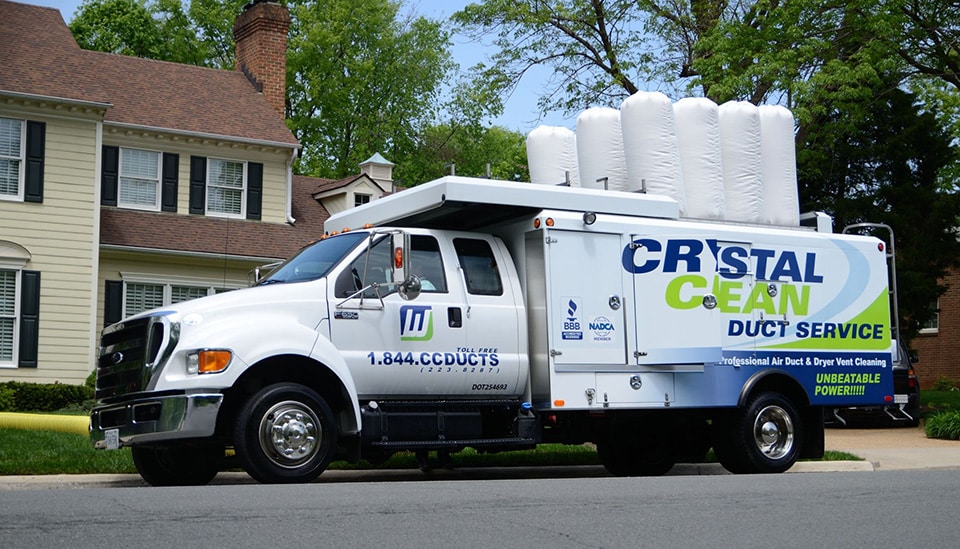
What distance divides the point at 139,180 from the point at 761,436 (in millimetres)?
18319

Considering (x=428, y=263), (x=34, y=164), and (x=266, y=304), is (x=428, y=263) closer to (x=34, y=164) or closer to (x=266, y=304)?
(x=266, y=304)

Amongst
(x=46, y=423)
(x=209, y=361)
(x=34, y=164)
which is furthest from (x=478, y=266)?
(x=34, y=164)

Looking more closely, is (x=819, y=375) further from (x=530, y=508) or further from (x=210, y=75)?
(x=210, y=75)

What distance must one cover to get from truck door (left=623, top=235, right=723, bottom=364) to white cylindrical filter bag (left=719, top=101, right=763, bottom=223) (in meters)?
1.11

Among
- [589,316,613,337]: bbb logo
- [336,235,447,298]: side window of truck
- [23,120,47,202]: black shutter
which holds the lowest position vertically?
[589,316,613,337]: bbb logo

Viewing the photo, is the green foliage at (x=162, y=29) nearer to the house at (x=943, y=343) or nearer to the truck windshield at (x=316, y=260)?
the house at (x=943, y=343)

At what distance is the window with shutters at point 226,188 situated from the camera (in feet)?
92.7

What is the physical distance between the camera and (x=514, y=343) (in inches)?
456

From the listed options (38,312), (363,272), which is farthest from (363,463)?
(38,312)

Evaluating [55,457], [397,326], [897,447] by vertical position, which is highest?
[397,326]

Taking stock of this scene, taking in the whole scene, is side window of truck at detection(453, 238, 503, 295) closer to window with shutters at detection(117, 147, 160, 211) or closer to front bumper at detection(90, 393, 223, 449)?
front bumper at detection(90, 393, 223, 449)

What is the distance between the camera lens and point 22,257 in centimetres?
2419

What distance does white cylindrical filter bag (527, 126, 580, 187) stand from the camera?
13539mm

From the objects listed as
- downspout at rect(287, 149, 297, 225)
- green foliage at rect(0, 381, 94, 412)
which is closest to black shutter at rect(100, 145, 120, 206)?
downspout at rect(287, 149, 297, 225)
